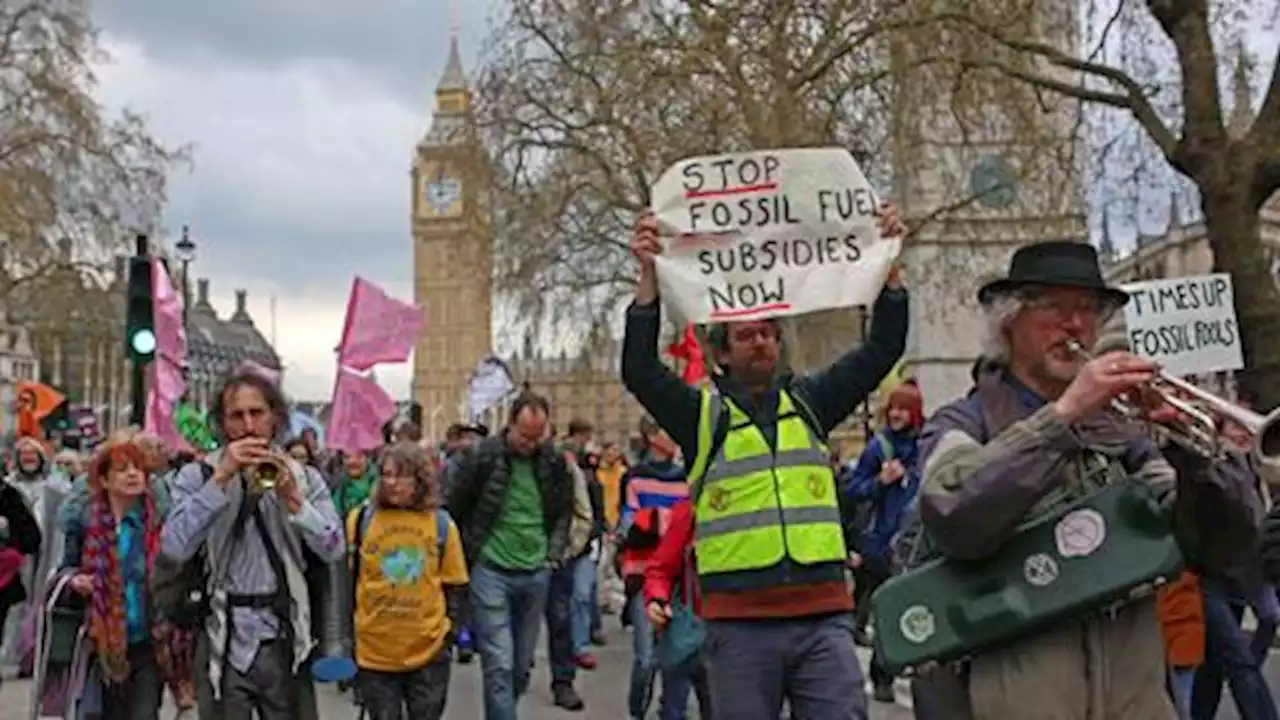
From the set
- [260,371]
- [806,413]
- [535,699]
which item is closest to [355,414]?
[535,699]

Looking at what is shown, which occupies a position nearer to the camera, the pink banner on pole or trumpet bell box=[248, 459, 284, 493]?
trumpet bell box=[248, 459, 284, 493]

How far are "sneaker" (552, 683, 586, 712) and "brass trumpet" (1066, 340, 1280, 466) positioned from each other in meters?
8.16

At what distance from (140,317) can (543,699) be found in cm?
506

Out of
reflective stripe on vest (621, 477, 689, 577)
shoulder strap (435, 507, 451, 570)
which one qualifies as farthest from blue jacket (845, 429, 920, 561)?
shoulder strap (435, 507, 451, 570)

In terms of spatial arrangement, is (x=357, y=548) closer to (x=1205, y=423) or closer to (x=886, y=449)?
(x=886, y=449)

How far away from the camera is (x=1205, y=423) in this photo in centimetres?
358

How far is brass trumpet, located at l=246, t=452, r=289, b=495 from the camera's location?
5.83 meters

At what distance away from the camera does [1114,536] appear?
357 centimetres

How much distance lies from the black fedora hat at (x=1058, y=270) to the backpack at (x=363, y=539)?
→ 4645 mm

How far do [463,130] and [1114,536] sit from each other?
3474 cm

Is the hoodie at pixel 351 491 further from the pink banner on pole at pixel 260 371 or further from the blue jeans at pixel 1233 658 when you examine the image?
the pink banner on pole at pixel 260 371

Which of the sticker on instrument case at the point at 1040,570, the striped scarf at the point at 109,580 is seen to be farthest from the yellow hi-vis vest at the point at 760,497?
the striped scarf at the point at 109,580

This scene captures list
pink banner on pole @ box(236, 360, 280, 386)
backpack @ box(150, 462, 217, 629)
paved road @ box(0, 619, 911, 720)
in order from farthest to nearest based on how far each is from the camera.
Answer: paved road @ box(0, 619, 911, 720) → pink banner on pole @ box(236, 360, 280, 386) → backpack @ box(150, 462, 217, 629)

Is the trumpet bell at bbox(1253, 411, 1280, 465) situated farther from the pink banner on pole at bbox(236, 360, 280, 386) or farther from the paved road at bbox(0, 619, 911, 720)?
the paved road at bbox(0, 619, 911, 720)
